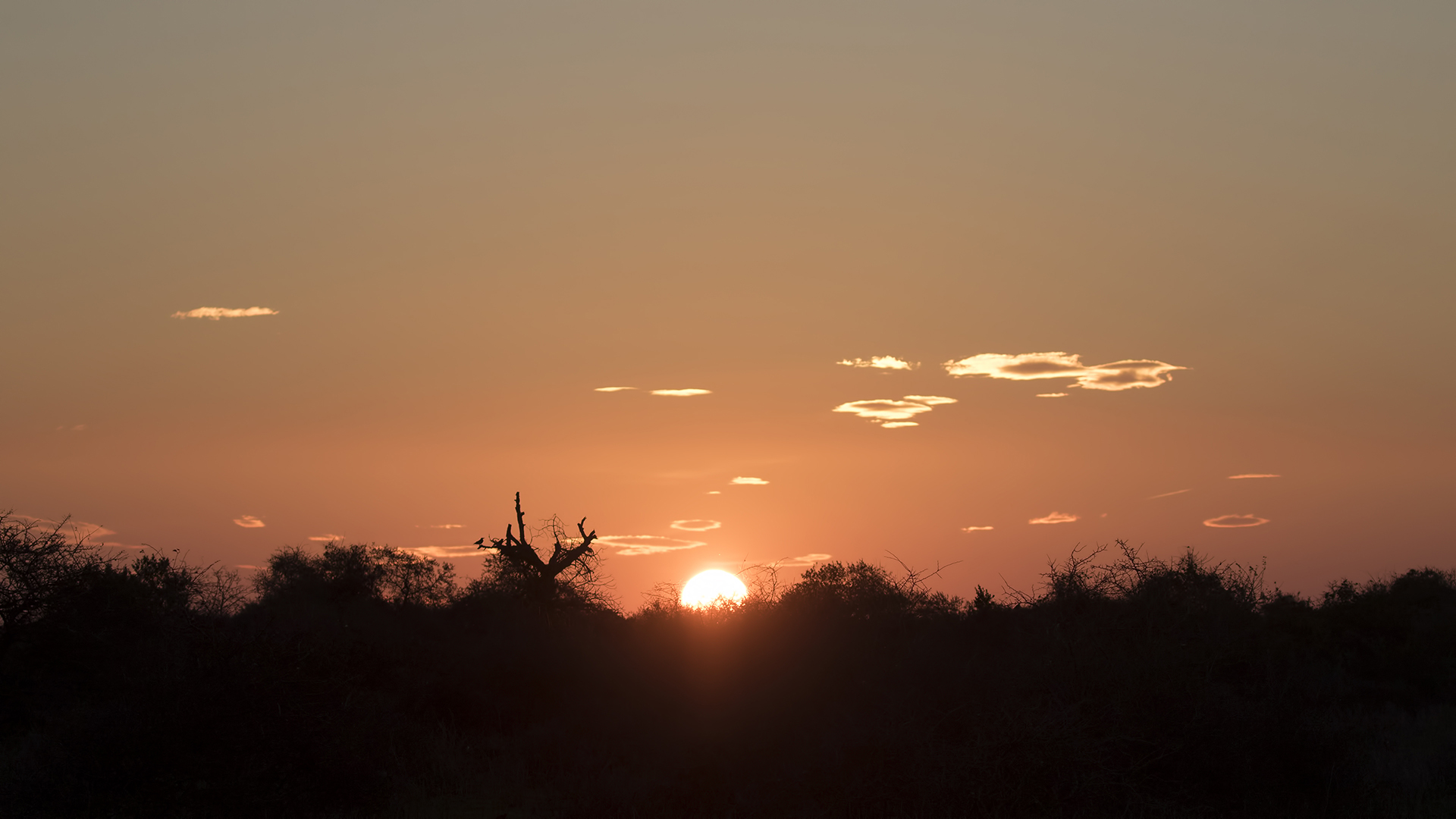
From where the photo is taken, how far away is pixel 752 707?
24609mm

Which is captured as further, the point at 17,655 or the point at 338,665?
the point at 17,655

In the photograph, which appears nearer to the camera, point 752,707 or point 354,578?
point 752,707

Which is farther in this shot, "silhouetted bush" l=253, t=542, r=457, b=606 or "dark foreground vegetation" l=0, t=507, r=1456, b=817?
"silhouetted bush" l=253, t=542, r=457, b=606

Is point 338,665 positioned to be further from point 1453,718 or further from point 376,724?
point 1453,718

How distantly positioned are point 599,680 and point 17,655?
48.8 ft

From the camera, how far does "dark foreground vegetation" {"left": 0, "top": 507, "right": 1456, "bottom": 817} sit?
632 inches

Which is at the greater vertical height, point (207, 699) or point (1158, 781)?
point (207, 699)

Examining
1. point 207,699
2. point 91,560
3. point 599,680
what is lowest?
point 599,680

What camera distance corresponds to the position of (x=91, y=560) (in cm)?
Answer: 2498

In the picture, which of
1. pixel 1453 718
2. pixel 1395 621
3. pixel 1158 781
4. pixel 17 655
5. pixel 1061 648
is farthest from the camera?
pixel 1395 621

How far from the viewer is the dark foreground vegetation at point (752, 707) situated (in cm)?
1606

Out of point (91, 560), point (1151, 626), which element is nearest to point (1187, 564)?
point (1151, 626)

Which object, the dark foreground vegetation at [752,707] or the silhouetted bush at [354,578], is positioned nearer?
the dark foreground vegetation at [752,707]

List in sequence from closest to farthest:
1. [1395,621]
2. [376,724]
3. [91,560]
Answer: [376,724] < [91,560] < [1395,621]
